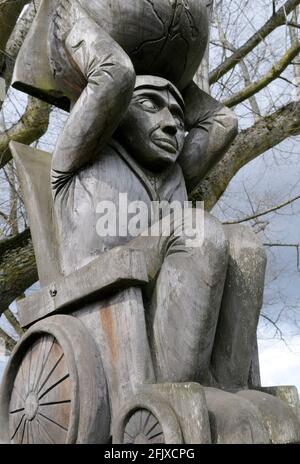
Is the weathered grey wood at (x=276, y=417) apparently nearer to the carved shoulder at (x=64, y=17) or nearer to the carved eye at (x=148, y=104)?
the carved eye at (x=148, y=104)

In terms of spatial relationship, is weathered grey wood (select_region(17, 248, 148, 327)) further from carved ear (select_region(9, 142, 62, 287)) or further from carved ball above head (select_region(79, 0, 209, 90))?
carved ball above head (select_region(79, 0, 209, 90))

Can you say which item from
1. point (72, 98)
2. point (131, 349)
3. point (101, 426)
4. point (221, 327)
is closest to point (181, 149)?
point (72, 98)

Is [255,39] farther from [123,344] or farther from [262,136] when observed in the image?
[123,344]

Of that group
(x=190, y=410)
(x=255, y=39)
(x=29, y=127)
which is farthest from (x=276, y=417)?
(x=255, y=39)

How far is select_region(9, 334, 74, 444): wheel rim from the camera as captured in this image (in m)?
2.04

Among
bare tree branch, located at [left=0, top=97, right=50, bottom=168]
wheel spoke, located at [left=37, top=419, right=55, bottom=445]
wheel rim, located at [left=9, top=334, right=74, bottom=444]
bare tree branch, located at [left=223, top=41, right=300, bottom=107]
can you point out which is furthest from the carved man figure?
bare tree branch, located at [left=223, top=41, right=300, bottom=107]

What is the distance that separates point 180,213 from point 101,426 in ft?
2.56

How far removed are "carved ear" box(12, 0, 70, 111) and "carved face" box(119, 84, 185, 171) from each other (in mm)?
422

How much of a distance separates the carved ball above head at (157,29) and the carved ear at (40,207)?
0.62m

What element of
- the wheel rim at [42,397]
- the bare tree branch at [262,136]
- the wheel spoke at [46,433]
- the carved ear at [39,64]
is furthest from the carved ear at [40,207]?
the bare tree branch at [262,136]

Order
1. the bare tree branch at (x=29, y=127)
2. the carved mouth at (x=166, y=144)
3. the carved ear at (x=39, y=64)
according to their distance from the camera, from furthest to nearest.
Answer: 1. the bare tree branch at (x=29, y=127)
2. the carved ear at (x=39, y=64)
3. the carved mouth at (x=166, y=144)

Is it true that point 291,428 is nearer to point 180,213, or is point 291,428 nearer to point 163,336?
point 163,336

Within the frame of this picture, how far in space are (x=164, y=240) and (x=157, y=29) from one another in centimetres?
100

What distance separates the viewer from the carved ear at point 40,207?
2.51 metres
